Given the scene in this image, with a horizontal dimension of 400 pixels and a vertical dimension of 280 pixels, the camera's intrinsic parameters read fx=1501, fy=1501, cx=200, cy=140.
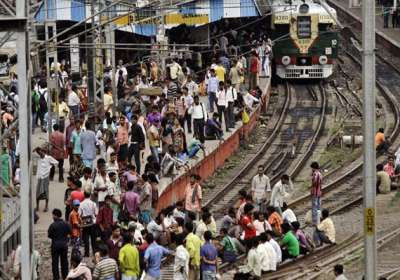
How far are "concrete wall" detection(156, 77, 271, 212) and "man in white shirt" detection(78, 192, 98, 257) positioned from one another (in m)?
3.77

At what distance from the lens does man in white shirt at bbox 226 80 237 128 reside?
34.7 m

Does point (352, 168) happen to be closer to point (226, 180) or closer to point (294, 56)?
point (226, 180)

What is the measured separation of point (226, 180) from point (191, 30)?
15083mm

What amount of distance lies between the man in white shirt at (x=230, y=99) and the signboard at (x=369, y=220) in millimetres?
16982

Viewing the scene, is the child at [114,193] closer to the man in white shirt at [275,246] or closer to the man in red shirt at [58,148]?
the man in white shirt at [275,246]

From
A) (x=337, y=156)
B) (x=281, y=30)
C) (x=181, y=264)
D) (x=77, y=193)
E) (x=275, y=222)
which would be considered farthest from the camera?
(x=281, y=30)

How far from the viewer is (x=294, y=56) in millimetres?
46688

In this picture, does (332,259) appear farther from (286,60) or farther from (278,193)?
(286,60)

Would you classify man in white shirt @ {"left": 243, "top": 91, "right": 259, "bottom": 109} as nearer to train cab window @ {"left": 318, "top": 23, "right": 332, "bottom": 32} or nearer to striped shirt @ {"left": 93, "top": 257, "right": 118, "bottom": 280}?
train cab window @ {"left": 318, "top": 23, "right": 332, "bottom": 32}

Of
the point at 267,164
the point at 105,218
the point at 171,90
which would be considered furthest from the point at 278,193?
the point at 171,90

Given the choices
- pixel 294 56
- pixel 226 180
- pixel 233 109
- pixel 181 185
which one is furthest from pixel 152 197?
pixel 294 56

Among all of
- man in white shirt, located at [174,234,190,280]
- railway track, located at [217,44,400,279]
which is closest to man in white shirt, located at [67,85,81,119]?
railway track, located at [217,44,400,279]

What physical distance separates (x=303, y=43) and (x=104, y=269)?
2728cm

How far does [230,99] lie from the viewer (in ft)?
115
